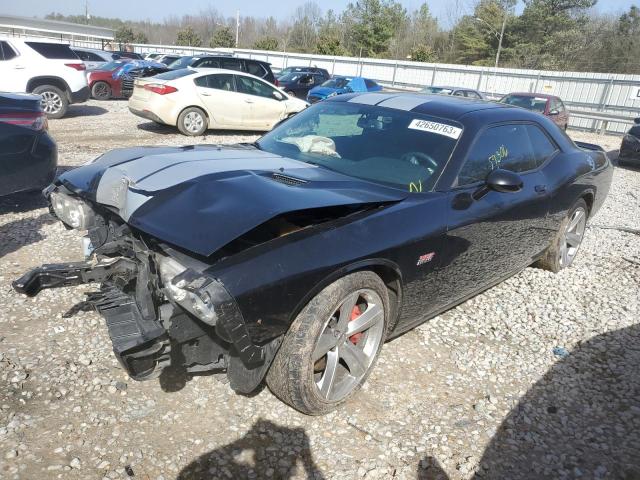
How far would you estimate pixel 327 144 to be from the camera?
360 centimetres

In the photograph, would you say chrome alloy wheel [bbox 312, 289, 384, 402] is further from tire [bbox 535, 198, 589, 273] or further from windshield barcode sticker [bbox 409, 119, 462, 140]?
tire [bbox 535, 198, 589, 273]

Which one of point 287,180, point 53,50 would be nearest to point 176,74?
point 53,50

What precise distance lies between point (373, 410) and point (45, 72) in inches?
482

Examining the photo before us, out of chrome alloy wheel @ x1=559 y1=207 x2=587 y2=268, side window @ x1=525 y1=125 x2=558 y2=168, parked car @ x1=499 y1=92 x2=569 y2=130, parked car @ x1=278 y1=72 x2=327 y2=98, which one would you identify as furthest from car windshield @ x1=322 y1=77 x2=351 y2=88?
side window @ x1=525 y1=125 x2=558 y2=168

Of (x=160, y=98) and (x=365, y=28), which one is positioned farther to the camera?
(x=365, y=28)

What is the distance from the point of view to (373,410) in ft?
9.18

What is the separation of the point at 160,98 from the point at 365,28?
50253 mm

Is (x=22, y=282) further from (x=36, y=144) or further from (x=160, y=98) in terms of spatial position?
(x=160, y=98)

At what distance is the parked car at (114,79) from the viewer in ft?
54.4

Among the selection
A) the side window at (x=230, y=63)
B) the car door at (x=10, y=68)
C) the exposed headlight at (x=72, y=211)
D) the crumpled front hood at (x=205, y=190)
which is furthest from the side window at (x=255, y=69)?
the exposed headlight at (x=72, y=211)

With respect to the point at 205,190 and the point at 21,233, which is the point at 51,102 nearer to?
the point at 21,233

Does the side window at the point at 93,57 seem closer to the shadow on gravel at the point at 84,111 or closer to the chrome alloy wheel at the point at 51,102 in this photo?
the shadow on gravel at the point at 84,111

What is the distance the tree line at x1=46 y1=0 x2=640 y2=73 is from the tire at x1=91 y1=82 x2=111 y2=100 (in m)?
35.8

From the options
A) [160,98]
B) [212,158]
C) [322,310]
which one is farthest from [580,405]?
[160,98]
